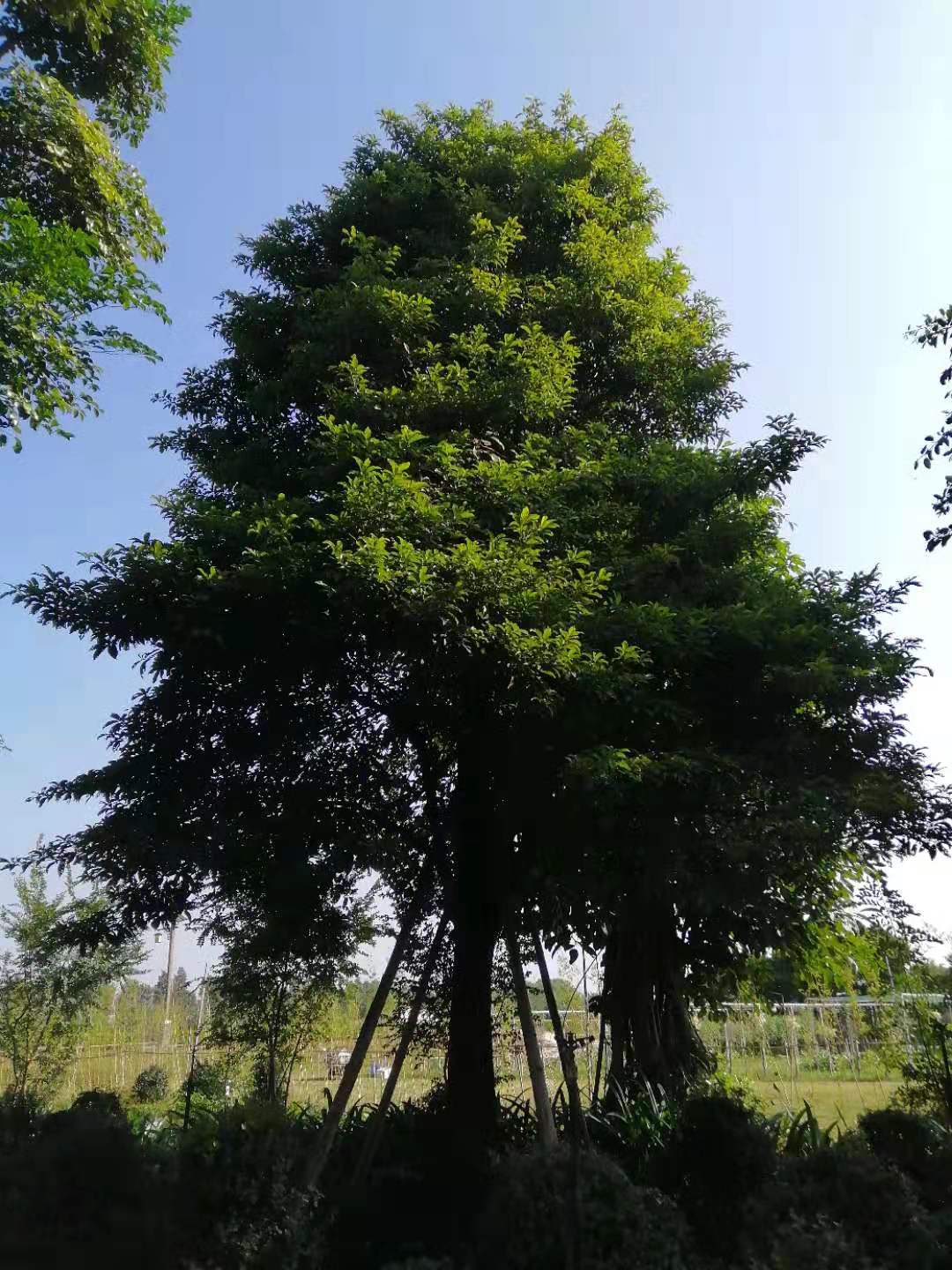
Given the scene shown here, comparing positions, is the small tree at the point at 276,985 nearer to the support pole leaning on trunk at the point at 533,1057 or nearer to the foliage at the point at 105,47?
the support pole leaning on trunk at the point at 533,1057

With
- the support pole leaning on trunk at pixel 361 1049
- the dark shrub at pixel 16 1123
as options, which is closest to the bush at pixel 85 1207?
the support pole leaning on trunk at pixel 361 1049

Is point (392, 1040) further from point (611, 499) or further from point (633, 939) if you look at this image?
point (611, 499)

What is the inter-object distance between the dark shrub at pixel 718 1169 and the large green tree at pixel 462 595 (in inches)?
52.0

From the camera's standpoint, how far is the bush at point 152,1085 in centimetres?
1714

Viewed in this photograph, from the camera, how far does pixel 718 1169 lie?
477 cm

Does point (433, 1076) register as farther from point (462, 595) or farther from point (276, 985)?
point (462, 595)

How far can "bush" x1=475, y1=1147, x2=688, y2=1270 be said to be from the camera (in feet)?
12.3

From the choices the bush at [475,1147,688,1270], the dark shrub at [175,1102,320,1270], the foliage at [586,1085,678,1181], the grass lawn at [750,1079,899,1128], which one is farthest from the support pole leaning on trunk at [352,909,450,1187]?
the grass lawn at [750,1079,899,1128]

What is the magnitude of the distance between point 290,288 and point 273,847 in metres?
5.68

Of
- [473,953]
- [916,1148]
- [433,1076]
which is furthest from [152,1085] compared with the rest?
[916,1148]

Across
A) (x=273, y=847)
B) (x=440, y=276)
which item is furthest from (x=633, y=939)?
(x=440, y=276)

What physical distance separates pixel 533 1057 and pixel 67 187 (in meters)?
9.22

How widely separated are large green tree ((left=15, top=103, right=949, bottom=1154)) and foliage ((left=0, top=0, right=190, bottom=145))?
2647mm

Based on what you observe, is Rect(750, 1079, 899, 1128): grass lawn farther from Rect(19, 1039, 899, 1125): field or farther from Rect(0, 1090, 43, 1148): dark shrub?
Rect(0, 1090, 43, 1148): dark shrub
